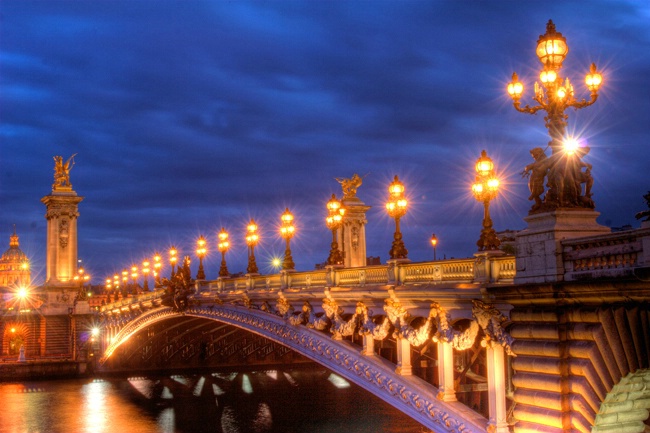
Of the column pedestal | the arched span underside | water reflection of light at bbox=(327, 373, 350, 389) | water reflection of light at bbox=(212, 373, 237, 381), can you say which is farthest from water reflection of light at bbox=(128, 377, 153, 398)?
the column pedestal

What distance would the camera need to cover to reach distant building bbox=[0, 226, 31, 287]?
16241 centimetres

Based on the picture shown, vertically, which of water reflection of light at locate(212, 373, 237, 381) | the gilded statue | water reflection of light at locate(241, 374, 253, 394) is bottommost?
water reflection of light at locate(241, 374, 253, 394)

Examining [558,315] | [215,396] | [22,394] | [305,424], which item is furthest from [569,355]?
[22,394]

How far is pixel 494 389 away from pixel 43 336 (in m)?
79.2

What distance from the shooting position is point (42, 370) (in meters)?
75.4

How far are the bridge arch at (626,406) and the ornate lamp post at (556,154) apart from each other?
3416 mm

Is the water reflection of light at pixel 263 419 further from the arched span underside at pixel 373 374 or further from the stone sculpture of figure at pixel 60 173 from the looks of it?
the stone sculpture of figure at pixel 60 173

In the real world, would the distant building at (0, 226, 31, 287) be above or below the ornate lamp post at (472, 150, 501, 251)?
above

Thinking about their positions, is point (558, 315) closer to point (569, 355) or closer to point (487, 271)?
point (569, 355)

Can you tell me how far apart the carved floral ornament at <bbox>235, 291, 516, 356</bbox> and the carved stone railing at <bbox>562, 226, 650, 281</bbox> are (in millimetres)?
2920

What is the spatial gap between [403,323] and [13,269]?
152701 mm

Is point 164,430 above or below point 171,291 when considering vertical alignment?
below

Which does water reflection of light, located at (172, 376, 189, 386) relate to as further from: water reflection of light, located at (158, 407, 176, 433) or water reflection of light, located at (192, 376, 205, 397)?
water reflection of light, located at (158, 407, 176, 433)

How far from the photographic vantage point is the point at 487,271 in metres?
19.0
